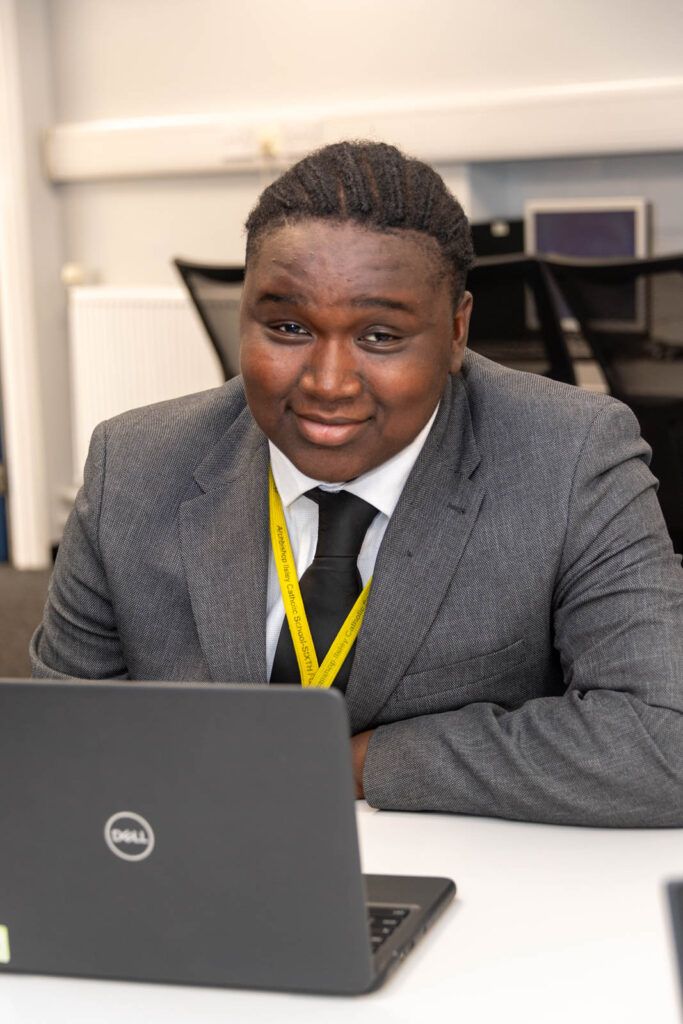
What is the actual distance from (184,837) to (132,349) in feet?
13.2

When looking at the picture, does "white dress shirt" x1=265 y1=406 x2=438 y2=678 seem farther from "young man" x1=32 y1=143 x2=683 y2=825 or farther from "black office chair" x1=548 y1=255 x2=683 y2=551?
"black office chair" x1=548 y1=255 x2=683 y2=551

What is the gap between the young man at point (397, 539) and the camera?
4.40 ft

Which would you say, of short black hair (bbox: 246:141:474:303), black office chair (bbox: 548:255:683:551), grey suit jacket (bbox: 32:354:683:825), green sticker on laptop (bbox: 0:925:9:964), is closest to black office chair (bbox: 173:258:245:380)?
black office chair (bbox: 548:255:683:551)

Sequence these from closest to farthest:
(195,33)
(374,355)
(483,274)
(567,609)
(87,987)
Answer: (87,987), (374,355), (567,609), (483,274), (195,33)

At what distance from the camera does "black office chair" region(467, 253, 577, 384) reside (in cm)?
305

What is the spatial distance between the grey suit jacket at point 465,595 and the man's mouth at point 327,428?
0.49 ft

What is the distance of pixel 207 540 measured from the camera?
156 cm

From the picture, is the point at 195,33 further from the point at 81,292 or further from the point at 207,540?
the point at 207,540

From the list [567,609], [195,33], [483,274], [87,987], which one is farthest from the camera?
[195,33]

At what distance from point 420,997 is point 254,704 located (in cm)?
25

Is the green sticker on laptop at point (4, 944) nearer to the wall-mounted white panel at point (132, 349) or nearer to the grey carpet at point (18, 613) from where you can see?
the grey carpet at point (18, 613)

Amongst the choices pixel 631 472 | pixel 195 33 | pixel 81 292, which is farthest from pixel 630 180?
pixel 631 472

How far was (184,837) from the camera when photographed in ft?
3.09

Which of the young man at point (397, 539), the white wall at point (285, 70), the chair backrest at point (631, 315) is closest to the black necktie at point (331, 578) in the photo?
the young man at point (397, 539)
